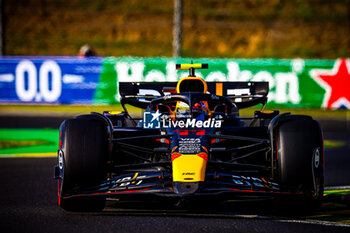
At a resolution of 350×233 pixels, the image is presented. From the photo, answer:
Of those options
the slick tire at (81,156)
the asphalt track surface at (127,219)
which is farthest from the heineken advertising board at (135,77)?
the slick tire at (81,156)

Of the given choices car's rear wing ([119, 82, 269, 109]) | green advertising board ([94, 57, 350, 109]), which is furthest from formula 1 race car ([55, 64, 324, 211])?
green advertising board ([94, 57, 350, 109])

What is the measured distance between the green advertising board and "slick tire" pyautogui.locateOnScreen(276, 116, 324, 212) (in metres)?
12.2

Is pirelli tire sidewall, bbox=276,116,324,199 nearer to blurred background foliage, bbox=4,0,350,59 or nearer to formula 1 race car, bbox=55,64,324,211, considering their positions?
formula 1 race car, bbox=55,64,324,211

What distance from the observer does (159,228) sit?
5.51 m

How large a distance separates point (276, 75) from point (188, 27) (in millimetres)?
31703

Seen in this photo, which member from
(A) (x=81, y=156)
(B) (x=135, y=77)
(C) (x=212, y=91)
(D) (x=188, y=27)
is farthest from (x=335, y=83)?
(D) (x=188, y=27)

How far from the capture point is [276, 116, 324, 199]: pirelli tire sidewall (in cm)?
600

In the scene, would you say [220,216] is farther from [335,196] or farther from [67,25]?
[67,25]

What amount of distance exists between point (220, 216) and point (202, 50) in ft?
130

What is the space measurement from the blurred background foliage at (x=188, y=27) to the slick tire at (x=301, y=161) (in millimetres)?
35902

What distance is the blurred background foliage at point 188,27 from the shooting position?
44.2m

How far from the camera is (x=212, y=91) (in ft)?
29.5

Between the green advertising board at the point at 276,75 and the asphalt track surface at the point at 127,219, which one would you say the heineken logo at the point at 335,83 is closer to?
the green advertising board at the point at 276,75

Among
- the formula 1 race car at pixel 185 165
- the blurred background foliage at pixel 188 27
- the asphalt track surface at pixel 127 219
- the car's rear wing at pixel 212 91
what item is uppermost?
the blurred background foliage at pixel 188 27
